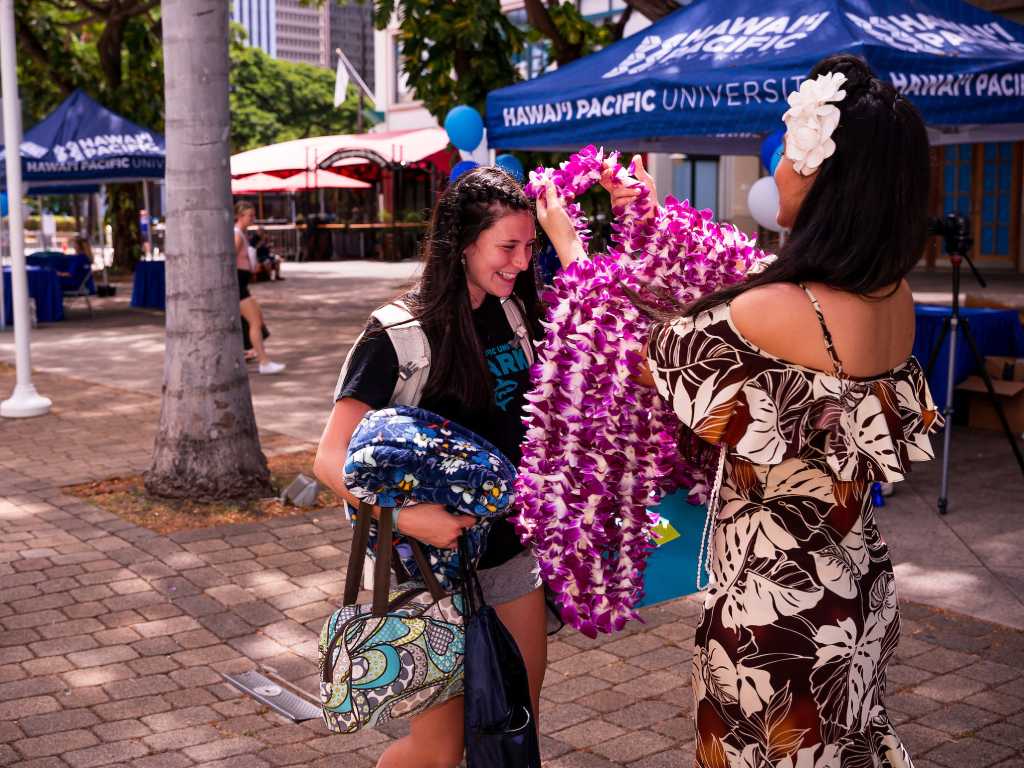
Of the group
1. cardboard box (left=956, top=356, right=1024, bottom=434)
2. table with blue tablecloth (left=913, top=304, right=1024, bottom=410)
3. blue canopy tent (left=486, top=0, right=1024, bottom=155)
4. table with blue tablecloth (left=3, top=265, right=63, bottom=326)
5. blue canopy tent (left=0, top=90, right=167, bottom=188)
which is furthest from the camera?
table with blue tablecloth (left=3, top=265, right=63, bottom=326)

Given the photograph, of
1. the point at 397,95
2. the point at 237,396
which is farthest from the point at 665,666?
the point at 397,95

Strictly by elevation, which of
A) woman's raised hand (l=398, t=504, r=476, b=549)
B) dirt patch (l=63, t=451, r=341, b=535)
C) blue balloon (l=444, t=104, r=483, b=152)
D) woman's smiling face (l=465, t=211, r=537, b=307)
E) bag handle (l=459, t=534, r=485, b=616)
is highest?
blue balloon (l=444, t=104, r=483, b=152)

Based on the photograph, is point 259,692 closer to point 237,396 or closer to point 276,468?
point 237,396

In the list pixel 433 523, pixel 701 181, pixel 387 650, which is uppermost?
pixel 701 181

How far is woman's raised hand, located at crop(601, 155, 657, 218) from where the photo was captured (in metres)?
2.63

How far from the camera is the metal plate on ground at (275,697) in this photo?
Result: 164 inches

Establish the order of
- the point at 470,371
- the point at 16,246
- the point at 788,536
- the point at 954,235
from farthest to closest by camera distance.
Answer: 1. the point at 16,246
2. the point at 954,235
3. the point at 470,371
4. the point at 788,536

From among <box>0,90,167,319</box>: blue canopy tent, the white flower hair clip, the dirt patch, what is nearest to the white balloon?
the dirt patch

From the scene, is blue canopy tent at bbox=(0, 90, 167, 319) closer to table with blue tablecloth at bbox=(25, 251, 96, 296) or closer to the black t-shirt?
table with blue tablecloth at bbox=(25, 251, 96, 296)

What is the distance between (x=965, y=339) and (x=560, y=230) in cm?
601

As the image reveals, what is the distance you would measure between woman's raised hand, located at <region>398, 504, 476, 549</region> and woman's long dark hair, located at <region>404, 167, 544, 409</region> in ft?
0.94

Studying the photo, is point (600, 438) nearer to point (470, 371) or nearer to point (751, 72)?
point (470, 371)

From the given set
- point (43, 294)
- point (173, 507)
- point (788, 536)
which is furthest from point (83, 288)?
point (788, 536)

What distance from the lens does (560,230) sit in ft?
8.55
